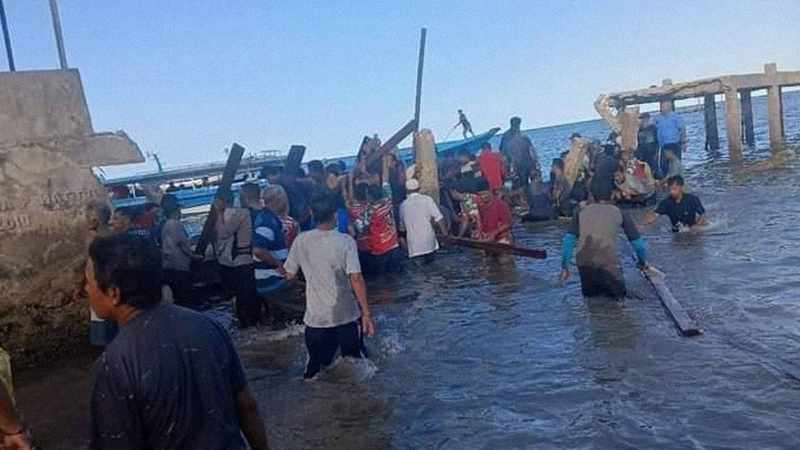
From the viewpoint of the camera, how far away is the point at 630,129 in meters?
20.9

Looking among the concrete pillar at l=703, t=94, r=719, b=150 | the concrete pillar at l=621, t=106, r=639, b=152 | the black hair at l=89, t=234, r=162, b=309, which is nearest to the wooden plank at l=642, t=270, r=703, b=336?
the black hair at l=89, t=234, r=162, b=309

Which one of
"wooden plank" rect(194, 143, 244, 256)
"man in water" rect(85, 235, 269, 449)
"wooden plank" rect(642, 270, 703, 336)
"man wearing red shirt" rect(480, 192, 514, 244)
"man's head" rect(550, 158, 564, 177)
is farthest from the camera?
"man's head" rect(550, 158, 564, 177)

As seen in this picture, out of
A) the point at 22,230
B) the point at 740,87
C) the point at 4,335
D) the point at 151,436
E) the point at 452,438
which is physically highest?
the point at 740,87

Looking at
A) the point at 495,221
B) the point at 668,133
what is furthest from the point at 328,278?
the point at 668,133

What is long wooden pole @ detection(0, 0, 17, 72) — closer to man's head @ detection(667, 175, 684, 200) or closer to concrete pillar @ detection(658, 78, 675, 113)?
man's head @ detection(667, 175, 684, 200)

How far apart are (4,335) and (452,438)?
17.3 feet

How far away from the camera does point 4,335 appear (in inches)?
313

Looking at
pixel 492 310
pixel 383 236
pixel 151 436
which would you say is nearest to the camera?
pixel 151 436

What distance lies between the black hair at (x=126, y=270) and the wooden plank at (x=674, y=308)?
17.8 ft

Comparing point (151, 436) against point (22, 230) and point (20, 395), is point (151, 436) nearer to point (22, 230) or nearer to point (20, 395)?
point (20, 395)

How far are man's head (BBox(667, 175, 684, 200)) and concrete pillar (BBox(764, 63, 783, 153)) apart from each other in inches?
679

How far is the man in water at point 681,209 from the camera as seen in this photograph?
487 inches

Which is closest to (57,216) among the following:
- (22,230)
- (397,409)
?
(22,230)

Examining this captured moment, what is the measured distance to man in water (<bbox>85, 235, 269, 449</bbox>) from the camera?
7.92ft
